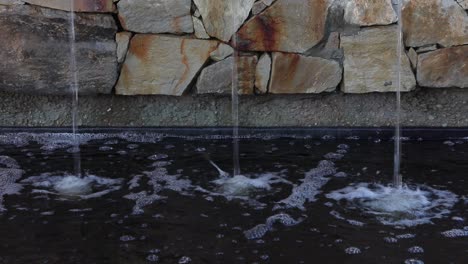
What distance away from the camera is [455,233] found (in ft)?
8.59

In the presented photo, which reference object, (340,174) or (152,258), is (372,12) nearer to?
(340,174)

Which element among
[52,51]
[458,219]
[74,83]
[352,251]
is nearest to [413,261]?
[352,251]

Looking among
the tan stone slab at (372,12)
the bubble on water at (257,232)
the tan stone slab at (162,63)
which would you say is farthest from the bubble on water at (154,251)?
the tan stone slab at (372,12)

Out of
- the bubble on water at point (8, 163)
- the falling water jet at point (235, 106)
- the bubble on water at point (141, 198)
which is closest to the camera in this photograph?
the bubble on water at point (141, 198)

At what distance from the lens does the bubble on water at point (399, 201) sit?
111 inches

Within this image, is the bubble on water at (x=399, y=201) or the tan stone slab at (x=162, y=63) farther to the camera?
the tan stone slab at (x=162, y=63)

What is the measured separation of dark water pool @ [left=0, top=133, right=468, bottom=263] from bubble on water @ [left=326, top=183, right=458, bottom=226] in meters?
0.01

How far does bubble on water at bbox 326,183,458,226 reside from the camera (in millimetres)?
2822

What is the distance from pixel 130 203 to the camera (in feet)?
9.91

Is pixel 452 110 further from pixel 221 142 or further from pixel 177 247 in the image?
pixel 177 247

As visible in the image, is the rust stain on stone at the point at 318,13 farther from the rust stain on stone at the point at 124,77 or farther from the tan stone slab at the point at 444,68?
the rust stain on stone at the point at 124,77

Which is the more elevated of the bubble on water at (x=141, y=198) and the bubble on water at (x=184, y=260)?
the bubble on water at (x=141, y=198)

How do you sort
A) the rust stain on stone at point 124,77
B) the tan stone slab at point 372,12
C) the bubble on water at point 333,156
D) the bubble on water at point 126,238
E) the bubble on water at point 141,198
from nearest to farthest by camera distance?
the bubble on water at point 126,238 → the bubble on water at point 141,198 → the bubble on water at point 333,156 → the tan stone slab at point 372,12 → the rust stain on stone at point 124,77

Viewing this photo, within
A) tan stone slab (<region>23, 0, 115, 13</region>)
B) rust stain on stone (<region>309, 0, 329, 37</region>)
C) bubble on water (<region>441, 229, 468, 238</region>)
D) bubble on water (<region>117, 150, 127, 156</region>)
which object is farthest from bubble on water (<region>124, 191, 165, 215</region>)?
rust stain on stone (<region>309, 0, 329, 37</region>)
